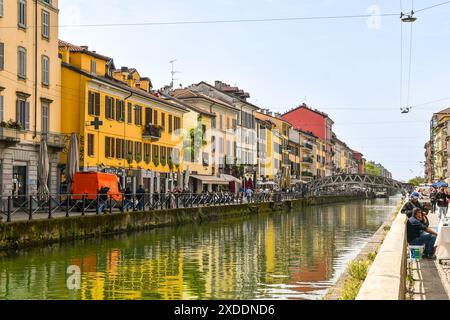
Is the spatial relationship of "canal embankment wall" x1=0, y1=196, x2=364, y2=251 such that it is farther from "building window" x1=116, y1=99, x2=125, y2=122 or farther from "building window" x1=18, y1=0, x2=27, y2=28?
"building window" x1=18, y1=0, x2=27, y2=28

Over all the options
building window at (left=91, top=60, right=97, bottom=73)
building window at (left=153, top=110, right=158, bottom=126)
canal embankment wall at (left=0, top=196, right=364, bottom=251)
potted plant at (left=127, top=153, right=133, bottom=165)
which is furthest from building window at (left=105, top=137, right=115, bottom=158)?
building window at (left=153, top=110, right=158, bottom=126)

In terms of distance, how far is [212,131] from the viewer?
7281cm

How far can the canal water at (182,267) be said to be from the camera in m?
15.6

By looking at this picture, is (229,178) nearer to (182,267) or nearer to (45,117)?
(45,117)

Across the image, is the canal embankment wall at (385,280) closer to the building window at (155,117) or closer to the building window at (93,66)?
the building window at (93,66)

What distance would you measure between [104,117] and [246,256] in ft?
86.0

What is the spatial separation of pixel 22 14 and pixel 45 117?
5.97 meters

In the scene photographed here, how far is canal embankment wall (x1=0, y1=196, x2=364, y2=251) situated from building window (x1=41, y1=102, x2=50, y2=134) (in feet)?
27.7

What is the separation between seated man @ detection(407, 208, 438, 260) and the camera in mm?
16750

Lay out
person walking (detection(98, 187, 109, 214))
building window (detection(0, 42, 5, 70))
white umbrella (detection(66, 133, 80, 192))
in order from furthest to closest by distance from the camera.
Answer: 1. white umbrella (detection(66, 133, 80, 192))
2. building window (detection(0, 42, 5, 70))
3. person walking (detection(98, 187, 109, 214))

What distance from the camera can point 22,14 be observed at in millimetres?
38594

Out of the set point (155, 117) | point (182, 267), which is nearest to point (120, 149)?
point (155, 117)
